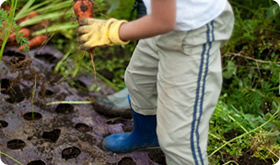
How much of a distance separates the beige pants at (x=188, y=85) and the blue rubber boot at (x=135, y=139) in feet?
0.98

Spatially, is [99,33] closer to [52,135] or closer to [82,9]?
[82,9]

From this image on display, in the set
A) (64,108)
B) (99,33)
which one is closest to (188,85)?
(99,33)

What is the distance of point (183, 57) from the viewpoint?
4.07 feet

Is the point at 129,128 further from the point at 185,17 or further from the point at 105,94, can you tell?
the point at 185,17

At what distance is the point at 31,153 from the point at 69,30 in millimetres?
1230

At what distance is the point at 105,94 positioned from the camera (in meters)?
2.22

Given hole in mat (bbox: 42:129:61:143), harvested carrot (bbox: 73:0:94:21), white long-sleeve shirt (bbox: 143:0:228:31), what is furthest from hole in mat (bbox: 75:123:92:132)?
white long-sleeve shirt (bbox: 143:0:228:31)

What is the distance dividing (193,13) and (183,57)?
0.51 ft

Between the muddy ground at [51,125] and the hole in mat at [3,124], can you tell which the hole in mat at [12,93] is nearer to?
the muddy ground at [51,125]

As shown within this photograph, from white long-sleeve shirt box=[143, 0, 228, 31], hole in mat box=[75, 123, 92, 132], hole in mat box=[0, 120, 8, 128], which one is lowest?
hole in mat box=[75, 123, 92, 132]

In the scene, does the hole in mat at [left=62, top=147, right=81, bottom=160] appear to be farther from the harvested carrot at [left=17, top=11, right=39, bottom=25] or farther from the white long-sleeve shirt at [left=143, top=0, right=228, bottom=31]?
the harvested carrot at [left=17, top=11, right=39, bottom=25]

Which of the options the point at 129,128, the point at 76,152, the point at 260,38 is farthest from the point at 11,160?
the point at 260,38

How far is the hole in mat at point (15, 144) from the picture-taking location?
1718 millimetres

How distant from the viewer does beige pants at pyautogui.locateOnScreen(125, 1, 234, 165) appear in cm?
123
